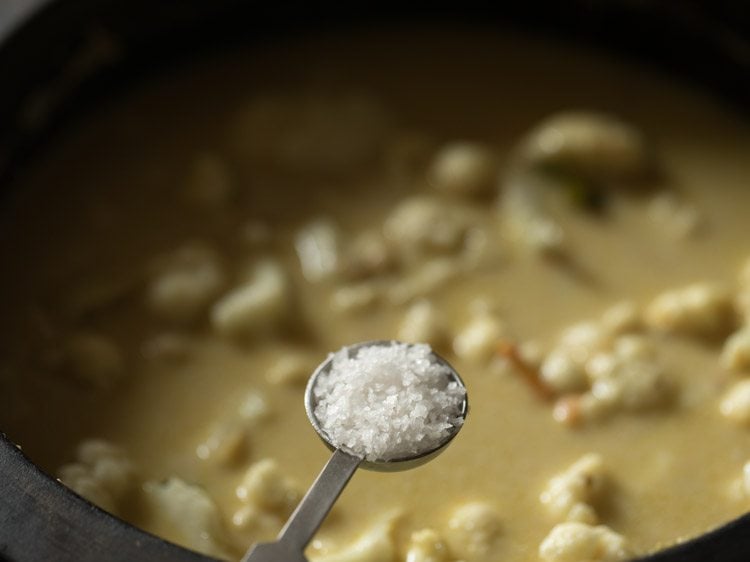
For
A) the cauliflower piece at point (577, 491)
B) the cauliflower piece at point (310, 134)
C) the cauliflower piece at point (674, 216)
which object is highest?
the cauliflower piece at point (674, 216)

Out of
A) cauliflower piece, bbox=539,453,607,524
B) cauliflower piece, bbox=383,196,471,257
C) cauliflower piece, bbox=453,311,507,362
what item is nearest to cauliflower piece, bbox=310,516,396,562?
cauliflower piece, bbox=539,453,607,524

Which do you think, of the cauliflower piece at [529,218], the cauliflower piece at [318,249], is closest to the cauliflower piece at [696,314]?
the cauliflower piece at [529,218]

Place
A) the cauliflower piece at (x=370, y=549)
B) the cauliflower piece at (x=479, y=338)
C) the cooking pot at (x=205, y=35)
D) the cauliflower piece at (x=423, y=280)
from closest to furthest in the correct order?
the cauliflower piece at (x=370, y=549) < the cauliflower piece at (x=479, y=338) < the cauliflower piece at (x=423, y=280) < the cooking pot at (x=205, y=35)

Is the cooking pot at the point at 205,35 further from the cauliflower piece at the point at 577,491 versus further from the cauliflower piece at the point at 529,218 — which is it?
the cauliflower piece at the point at 577,491

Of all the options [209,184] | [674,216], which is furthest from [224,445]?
[674,216]

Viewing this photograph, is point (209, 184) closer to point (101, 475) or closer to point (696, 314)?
point (101, 475)

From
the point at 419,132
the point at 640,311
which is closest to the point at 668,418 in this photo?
the point at 640,311
